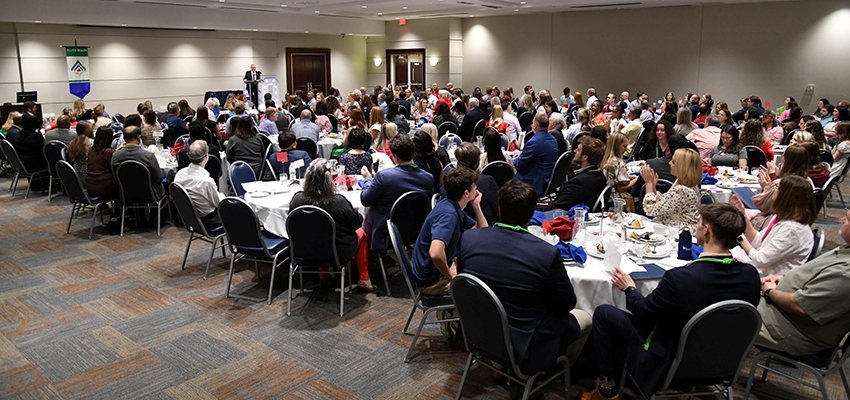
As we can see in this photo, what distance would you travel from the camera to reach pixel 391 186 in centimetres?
479

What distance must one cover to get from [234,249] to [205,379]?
134 centimetres

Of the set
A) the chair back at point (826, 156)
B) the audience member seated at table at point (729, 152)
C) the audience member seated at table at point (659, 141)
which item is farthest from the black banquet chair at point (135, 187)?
the chair back at point (826, 156)

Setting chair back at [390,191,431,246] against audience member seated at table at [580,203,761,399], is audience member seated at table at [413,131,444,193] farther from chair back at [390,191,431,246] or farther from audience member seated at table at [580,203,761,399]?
audience member seated at table at [580,203,761,399]

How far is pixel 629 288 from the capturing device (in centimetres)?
299

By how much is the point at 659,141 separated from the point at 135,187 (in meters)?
5.79

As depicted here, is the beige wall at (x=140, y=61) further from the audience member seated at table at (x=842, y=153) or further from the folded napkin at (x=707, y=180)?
the audience member seated at table at (x=842, y=153)

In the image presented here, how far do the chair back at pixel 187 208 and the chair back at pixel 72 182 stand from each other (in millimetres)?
2063

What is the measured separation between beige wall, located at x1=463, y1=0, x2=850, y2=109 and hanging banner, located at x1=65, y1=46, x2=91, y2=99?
10.9m

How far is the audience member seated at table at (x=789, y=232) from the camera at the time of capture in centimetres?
339

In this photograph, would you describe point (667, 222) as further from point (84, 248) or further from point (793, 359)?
point (84, 248)

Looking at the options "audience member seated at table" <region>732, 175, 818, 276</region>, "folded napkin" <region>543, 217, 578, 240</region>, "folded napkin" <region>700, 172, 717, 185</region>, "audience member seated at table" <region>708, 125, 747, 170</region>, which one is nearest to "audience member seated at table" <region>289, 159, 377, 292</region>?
"folded napkin" <region>543, 217, 578, 240</region>

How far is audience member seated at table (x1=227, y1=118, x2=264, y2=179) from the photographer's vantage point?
24.6 ft

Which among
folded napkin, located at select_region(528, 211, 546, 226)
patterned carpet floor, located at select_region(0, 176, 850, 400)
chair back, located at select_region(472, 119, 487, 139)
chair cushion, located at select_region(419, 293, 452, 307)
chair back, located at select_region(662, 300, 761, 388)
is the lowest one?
patterned carpet floor, located at select_region(0, 176, 850, 400)

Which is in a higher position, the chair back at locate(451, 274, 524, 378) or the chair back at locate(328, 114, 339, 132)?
→ the chair back at locate(328, 114, 339, 132)
